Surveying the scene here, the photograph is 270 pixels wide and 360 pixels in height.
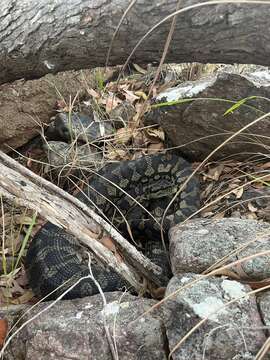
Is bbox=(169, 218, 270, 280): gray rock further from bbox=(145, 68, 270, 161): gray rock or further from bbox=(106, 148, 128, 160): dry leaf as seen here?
bbox=(106, 148, 128, 160): dry leaf

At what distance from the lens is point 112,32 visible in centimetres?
275

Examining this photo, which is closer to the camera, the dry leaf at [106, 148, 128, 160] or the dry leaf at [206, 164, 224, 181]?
the dry leaf at [206, 164, 224, 181]

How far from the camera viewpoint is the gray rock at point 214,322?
2.34 m

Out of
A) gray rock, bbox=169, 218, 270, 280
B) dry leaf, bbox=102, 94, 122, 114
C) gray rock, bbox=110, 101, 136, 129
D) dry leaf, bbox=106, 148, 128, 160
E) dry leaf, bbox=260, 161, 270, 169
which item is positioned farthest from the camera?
dry leaf, bbox=102, 94, 122, 114

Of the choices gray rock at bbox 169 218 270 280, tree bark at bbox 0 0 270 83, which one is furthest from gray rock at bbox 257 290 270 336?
tree bark at bbox 0 0 270 83

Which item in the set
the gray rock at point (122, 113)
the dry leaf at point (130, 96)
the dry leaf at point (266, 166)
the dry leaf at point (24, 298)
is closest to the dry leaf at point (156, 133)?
the gray rock at point (122, 113)

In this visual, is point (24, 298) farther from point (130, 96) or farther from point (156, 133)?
point (130, 96)

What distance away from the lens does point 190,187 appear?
4.34 m

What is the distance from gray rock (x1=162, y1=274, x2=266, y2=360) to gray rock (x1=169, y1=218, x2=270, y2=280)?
0.17 metres

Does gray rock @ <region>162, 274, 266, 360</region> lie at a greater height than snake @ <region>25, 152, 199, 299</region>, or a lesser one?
greater

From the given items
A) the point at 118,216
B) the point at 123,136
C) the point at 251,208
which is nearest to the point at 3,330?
the point at 118,216

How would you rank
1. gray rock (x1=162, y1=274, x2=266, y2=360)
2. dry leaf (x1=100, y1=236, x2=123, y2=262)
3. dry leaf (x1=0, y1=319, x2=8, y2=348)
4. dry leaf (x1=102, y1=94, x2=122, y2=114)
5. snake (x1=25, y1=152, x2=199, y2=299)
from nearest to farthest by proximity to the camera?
1. gray rock (x1=162, y1=274, x2=266, y2=360)
2. dry leaf (x1=0, y1=319, x2=8, y2=348)
3. dry leaf (x1=100, y1=236, x2=123, y2=262)
4. snake (x1=25, y1=152, x2=199, y2=299)
5. dry leaf (x1=102, y1=94, x2=122, y2=114)

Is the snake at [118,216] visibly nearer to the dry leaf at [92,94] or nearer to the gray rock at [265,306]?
the gray rock at [265,306]

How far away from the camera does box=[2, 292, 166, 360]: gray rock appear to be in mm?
2605
